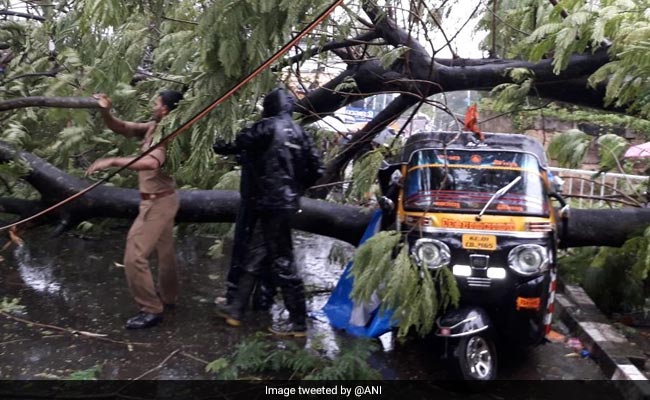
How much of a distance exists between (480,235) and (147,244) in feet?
8.86

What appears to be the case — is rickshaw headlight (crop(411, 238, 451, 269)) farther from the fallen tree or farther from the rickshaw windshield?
the fallen tree

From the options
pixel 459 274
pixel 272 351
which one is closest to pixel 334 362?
pixel 272 351

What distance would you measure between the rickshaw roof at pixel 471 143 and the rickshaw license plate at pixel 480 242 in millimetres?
933

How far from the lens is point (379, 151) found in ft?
22.6

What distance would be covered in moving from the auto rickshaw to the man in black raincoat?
56cm

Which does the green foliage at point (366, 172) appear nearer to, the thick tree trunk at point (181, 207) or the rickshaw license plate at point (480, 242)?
the thick tree trunk at point (181, 207)

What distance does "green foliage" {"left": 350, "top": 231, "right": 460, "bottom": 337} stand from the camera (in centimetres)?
494

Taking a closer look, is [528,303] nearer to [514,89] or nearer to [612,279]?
[612,279]

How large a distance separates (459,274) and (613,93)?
7.49ft

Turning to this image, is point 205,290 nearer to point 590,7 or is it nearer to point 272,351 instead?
point 272,351

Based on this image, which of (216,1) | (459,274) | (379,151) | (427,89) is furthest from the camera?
(427,89)

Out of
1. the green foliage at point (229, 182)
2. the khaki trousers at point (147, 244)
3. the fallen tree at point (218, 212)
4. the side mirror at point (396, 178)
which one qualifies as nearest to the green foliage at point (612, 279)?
the fallen tree at point (218, 212)

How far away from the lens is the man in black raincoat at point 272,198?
575 cm

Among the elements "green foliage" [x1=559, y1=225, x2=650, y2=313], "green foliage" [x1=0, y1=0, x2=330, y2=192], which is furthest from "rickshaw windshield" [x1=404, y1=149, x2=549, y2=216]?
"green foliage" [x1=559, y1=225, x2=650, y2=313]
